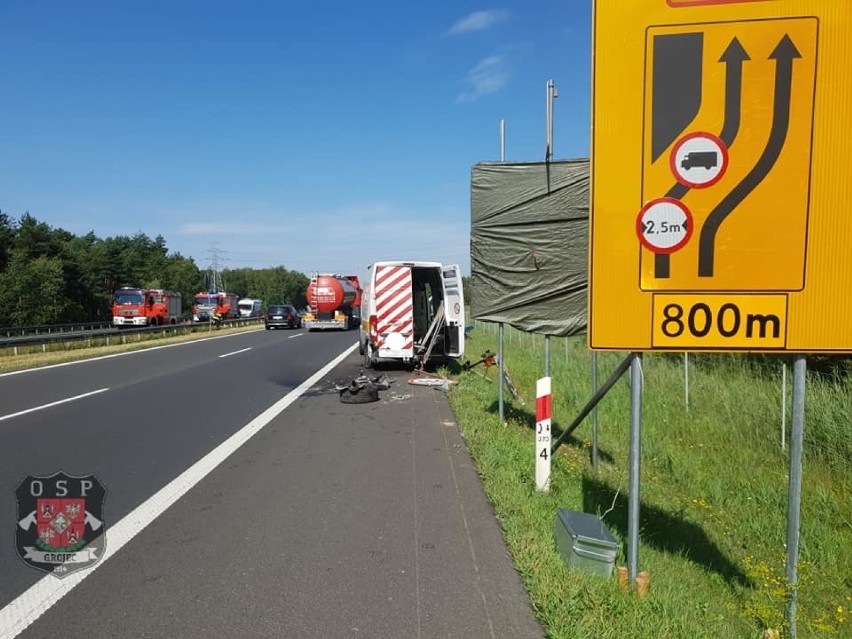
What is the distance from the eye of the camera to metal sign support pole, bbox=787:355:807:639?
3.01 metres

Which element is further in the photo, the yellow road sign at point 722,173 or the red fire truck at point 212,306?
the red fire truck at point 212,306

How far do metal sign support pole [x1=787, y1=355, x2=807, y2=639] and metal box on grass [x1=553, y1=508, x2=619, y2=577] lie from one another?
0.89 metres

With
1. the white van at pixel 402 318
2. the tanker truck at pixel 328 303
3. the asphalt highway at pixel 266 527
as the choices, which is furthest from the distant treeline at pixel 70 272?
the asphalt highway at pixel 266 527

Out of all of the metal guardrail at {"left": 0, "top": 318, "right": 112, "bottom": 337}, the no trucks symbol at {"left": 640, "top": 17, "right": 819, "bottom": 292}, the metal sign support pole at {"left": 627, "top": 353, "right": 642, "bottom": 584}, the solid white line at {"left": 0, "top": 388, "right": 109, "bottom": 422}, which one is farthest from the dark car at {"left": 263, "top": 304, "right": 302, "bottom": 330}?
the no trucks symbol at {"left": 640, "top": 17, "right": 819, "bottom": 292}

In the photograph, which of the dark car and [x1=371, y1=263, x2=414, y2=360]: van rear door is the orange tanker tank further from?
[x1=371, y1=263, x2=414, y2=360]: van rear door

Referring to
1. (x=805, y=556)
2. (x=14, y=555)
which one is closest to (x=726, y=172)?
(x=805, y=556)

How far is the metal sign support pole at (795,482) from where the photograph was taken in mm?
3006

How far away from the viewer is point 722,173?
3123 millimetres

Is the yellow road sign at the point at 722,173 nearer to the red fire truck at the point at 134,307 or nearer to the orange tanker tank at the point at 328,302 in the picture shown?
the orange tanker tank at the point at 328,302

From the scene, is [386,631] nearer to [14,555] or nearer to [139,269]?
[14,555]

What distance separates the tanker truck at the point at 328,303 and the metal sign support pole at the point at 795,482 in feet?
99.6

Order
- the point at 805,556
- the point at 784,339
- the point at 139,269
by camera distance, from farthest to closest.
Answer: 1. the point at 139,269
2. the point at 805,556
3. the point at 784,339

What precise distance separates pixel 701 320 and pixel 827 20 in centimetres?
166

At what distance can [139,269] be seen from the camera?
81.9m
